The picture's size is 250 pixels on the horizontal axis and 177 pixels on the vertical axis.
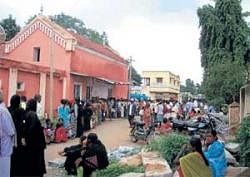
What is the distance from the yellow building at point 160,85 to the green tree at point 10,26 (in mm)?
25606

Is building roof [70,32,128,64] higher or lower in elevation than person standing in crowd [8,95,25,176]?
higher

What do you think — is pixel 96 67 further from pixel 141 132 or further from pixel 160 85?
pixel 160 85

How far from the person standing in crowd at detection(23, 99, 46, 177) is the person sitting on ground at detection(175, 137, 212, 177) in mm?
2388

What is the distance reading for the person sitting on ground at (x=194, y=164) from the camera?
26.1 ft

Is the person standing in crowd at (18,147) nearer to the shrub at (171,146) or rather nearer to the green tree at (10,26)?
the shrub at (171,146)

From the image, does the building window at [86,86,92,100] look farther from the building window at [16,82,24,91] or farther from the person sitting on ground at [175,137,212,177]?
the person sitting on ground at [175,137,212,177]

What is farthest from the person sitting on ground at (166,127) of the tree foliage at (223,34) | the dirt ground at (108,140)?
the tree foliage at (223,34)

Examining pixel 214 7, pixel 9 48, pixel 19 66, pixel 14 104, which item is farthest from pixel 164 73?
pixel 14 104

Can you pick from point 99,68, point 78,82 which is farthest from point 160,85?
point 78,82

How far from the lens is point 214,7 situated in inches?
1391

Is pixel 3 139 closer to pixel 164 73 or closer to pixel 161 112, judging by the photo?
pixel 161 112

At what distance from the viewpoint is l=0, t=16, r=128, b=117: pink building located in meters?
23.3

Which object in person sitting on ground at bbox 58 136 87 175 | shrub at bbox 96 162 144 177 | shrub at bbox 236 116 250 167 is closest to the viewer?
person sitting on ground at bbox 58 136 87 175

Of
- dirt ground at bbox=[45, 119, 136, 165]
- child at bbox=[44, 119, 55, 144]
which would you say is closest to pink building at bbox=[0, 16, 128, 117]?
dirt ground at bbox=[45, 119, 136, 165]
